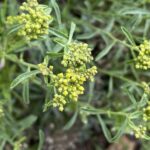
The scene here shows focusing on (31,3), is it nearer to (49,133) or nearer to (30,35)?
(30,35)

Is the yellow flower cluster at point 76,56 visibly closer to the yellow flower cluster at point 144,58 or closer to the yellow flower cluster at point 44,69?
the yellow flower cluster at point 44,69

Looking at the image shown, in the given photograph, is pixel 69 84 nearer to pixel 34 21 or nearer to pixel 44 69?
pixel 44 69

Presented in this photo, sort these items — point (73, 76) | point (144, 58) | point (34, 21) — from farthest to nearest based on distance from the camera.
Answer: point (144, 58) < point (34, 21) < point (73, 76)

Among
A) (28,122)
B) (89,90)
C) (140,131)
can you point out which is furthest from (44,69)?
(89,90)

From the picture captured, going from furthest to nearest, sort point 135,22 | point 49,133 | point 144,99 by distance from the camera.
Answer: point 49,133
point 135,22
point 144,99

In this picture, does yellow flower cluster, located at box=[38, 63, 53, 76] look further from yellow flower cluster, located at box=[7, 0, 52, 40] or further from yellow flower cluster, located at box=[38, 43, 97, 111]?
yellow flower cluster, located at box=[7, 0, 52, 40]

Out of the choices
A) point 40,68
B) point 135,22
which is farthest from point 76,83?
point 135,22

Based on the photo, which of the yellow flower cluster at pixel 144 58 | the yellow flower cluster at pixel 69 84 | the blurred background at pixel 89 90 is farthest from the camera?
the blurred background at pixel 89 90

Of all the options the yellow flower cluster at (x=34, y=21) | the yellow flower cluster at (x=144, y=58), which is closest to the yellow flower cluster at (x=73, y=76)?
the yellow flower cluster at (x=34, y=21)

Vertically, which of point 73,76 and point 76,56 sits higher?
point 76,56
